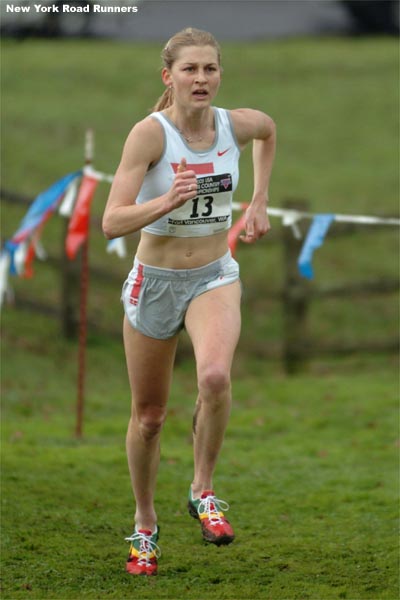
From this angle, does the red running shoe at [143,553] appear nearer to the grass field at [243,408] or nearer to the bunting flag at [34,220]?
the grass field at [243,408]

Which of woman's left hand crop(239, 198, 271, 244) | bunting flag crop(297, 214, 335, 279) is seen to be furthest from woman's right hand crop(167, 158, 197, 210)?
bunting flag crop(297, 214, 335, 279)

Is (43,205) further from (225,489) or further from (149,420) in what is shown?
(149,420)

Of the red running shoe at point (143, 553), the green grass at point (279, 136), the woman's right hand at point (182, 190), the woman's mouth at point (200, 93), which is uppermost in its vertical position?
the green grass at point (279, 136)

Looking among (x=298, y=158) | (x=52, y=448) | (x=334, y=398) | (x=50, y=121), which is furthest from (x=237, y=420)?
(x=50, y=121)

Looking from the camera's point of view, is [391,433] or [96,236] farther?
[96,236]

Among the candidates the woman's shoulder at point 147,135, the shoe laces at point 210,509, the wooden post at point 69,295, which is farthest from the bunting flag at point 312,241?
the wooden post at point 69,295

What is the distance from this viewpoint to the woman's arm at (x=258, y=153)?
4914 millimetres

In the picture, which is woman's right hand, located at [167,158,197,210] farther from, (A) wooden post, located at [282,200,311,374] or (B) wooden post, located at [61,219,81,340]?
(B) wooden post, located at [61,219,81,340]

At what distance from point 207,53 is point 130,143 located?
1.70ft

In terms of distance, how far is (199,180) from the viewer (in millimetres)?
4598

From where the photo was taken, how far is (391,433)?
28.7 feet

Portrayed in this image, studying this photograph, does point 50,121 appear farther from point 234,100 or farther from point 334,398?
point 334,398

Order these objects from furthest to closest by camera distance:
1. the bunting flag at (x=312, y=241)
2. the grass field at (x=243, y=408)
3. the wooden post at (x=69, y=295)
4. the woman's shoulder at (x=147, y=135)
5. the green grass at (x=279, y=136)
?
the green grass at (x=279, y=136) → the wooden post at (x=69, y=295) → the bunting flag at (x=312, y=241) → the grass field at (x=243, y=408) → the woman's shoulder at (x=147, y=135)

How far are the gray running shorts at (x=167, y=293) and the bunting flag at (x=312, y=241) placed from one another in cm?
234
